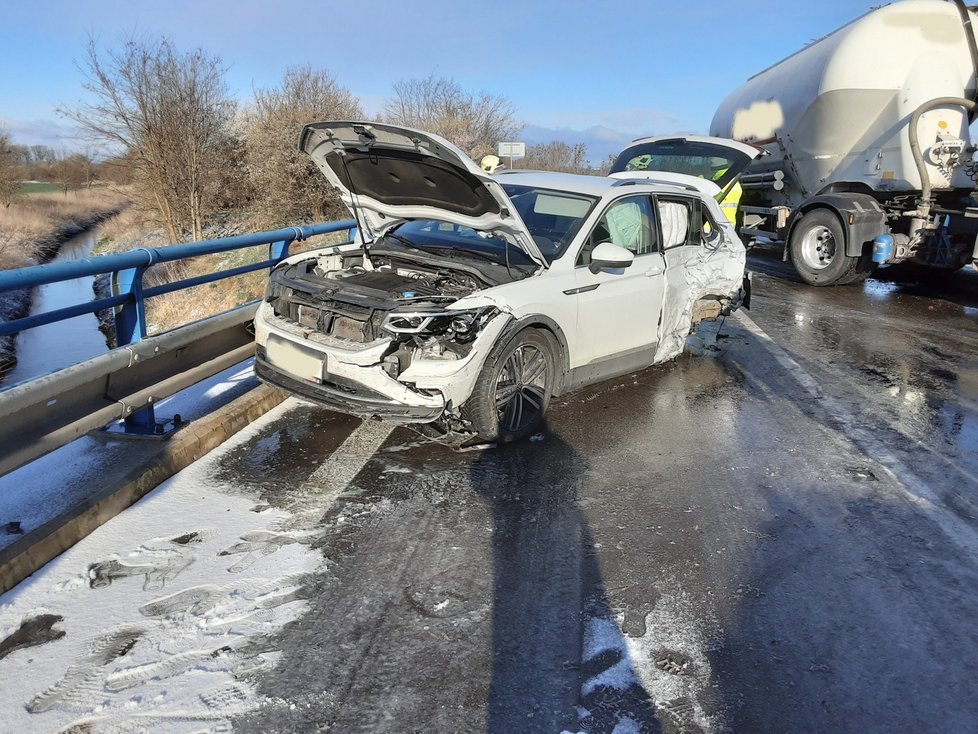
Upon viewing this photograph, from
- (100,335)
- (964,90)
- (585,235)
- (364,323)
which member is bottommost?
(100,335)

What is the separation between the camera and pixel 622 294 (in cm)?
570

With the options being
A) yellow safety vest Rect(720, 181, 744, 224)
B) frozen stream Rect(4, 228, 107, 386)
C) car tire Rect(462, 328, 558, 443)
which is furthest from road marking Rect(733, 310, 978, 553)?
frozen stream Rect(4, 228, 107, 386)

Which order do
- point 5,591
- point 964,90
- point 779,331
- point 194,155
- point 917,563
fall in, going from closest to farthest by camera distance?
point 5,591 → point 917,563 → point 779,331 → point 964,90 → point 194,155

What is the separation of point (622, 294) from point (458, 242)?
137cm

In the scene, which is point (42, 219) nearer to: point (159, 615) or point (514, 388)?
point (514, 388)

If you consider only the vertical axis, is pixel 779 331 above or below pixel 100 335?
above

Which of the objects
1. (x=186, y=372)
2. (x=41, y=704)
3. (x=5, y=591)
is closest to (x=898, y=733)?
(x=41, y=704)

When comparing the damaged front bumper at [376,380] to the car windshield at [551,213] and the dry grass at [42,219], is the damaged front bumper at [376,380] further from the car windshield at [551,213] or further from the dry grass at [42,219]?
the dry grass at [42,219]

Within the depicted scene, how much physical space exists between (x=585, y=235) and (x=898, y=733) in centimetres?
374

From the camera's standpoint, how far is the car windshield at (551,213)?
538 centimetres

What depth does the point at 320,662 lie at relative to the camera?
110 inches

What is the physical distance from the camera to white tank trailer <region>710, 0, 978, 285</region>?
10391 millimetres

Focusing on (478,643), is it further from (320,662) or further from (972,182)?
(972,182)

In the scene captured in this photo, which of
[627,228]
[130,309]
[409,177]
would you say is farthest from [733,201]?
[130,309]
